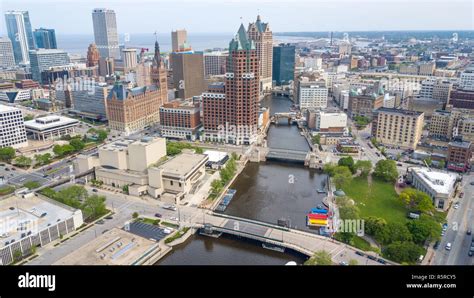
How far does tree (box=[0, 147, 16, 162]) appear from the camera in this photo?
45.1 metres

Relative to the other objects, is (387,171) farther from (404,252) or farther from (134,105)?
(134,105)

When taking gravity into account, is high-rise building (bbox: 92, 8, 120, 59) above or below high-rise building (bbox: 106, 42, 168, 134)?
above

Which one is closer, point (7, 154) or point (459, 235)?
point (459, 235)

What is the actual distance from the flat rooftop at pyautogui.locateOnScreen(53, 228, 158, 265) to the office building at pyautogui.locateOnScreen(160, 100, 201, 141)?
1102 inches

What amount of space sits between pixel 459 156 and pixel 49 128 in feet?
Result: 187

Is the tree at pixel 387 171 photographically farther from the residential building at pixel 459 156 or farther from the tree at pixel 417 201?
the residential building at pixel 459 156

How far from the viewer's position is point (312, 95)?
74.3m

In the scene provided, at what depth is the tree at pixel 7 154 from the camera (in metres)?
45.1

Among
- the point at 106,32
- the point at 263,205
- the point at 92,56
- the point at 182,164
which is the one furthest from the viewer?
the point at 106,32

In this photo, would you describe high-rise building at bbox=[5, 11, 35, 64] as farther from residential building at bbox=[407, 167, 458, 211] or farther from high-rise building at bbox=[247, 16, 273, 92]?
residential building at bbox=[407, 167, 458, 211]

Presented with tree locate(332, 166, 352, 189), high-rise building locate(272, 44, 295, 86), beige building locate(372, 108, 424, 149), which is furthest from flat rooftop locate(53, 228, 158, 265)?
high-rise building locate(272, 44, 295, 86)

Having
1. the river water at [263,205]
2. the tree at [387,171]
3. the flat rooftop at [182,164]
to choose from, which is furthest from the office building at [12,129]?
the tree at [387,171]

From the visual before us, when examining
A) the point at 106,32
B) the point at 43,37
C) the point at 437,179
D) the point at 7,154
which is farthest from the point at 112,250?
the point at 43,37
